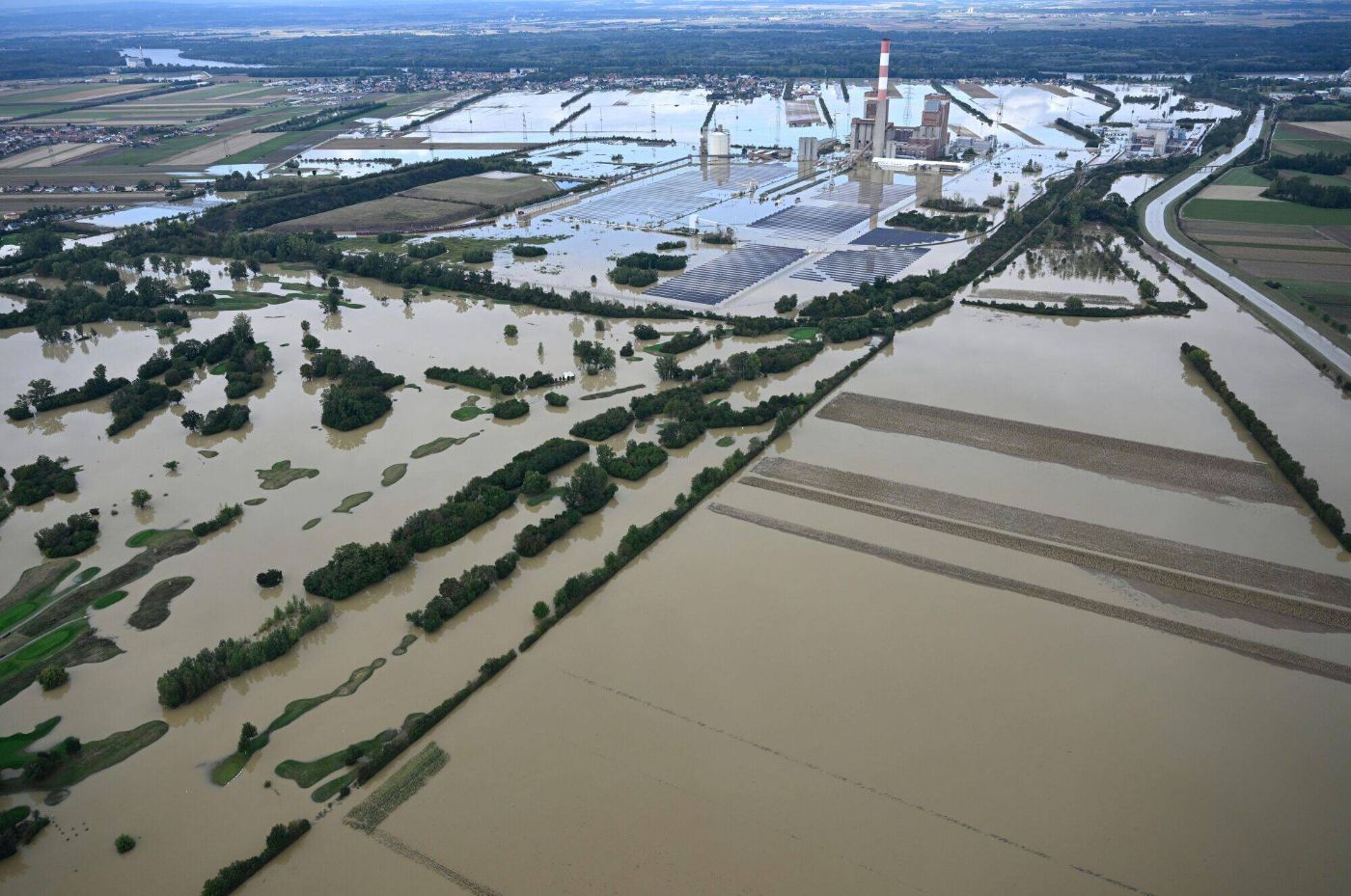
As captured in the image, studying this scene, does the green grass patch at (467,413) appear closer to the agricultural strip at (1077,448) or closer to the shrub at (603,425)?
the shrub at (603,425)

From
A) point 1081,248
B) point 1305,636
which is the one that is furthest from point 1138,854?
point 1081,248

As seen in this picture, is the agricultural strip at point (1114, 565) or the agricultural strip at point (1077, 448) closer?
the agricultural strip at point (1114, 565)

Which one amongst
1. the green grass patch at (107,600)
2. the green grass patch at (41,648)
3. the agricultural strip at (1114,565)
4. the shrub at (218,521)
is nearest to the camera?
the green grass patch at (41,648)

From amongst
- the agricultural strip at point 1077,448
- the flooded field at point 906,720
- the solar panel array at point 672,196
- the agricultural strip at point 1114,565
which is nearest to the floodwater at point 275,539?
the flooded field at point 906,720

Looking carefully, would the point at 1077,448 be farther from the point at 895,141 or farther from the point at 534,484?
Result: the point at 895,141

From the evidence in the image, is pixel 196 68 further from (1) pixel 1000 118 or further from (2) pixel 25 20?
(2) pixel 25 20

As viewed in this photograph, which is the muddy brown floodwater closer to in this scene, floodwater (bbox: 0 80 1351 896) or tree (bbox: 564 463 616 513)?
floodwater (bbox: 0 80 1351 896)
